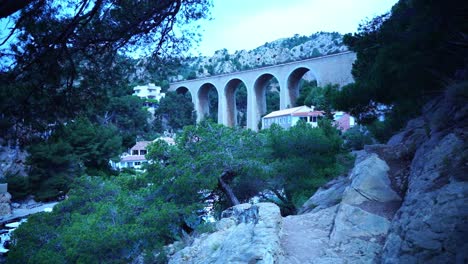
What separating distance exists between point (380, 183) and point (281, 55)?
211 ft

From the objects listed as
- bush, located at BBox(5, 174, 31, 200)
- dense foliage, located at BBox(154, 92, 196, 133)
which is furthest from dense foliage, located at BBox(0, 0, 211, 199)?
dense foliage, located at BBox(154, 92, 196, 133)

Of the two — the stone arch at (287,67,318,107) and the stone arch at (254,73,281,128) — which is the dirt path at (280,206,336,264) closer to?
the stone arch at (287,67,318,107)

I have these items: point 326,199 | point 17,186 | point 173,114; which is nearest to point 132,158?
point 173,114

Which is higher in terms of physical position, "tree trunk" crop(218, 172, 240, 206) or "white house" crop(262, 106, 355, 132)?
"white house" crop(262, 106, 355, 132)

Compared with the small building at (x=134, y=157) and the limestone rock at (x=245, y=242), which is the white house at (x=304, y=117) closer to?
the small building at (x=134, y=157)

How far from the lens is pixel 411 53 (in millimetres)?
4680

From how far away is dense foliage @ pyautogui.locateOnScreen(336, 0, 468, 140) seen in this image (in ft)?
13.3

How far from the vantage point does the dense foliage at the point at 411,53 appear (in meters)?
4.07

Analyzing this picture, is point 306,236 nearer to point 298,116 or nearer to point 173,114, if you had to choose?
point 298,116

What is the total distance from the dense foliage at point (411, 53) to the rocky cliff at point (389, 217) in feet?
1.35

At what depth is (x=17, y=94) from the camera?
3.02 meters

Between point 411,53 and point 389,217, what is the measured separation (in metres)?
2.40

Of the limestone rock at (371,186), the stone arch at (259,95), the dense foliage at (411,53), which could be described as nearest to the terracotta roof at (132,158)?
the stone arch at (259,95)

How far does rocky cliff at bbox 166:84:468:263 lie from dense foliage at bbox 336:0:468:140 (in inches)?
16.2
